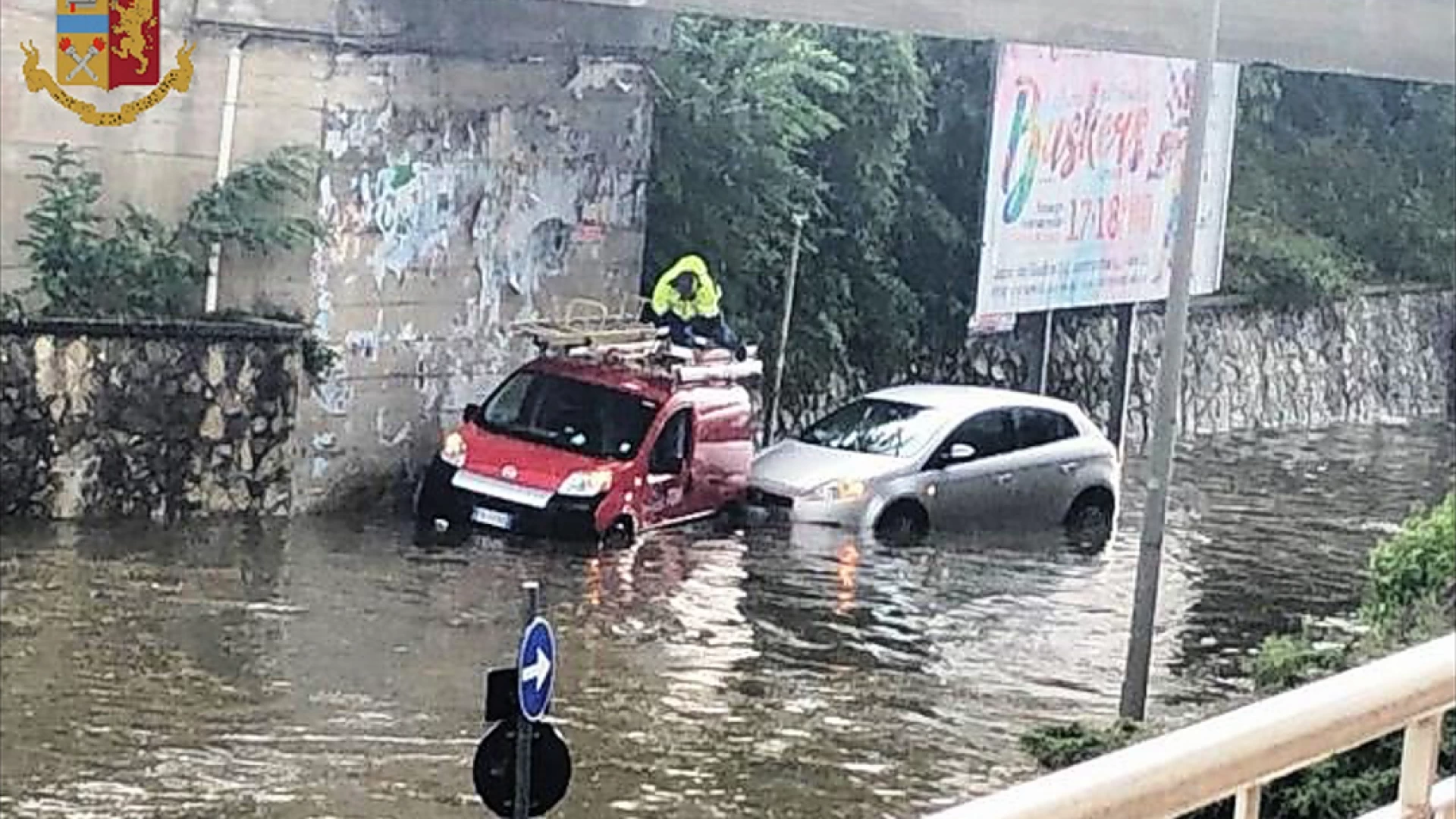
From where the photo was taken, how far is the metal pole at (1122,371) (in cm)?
423

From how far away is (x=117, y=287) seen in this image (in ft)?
11.1

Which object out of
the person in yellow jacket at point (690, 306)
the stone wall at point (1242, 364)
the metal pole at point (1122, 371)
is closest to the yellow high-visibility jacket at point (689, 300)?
the person in yellow jacket at point (690, 306)

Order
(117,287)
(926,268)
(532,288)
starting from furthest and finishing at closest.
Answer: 1. (926,268)
2. (532,288)
3. (117,287)

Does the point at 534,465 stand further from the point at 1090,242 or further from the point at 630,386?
the point at 1090,242

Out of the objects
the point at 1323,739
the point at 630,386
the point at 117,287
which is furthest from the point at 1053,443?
the point at 1323,739

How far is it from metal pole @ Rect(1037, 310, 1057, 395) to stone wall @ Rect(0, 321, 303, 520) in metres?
1.30

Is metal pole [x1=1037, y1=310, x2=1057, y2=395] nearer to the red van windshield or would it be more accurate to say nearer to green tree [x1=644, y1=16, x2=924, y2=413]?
green tree [x1=644, y1=16, x2=924, y2=413]

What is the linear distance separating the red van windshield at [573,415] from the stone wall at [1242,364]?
296 mm

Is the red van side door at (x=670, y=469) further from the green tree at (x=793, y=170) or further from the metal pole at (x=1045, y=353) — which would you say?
the metal pole at (x=1045, y=353)

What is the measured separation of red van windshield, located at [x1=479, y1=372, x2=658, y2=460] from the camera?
11.7ft

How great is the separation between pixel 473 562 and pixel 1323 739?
2.51 metres

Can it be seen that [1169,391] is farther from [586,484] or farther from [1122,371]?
[586,484]

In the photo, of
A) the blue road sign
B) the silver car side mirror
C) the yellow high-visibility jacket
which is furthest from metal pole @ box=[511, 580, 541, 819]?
the silver car side mirror

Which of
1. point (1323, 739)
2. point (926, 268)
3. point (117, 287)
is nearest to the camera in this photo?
point (1323, 739)
